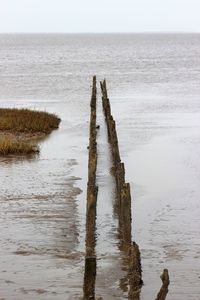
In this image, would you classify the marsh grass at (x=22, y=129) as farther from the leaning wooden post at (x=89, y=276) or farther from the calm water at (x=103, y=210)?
the leaning wooden post at (x=89, y=276)

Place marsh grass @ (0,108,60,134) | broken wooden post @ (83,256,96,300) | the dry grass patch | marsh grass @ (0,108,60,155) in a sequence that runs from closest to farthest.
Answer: broken wooden post @ (83,256,96,300) < the dry grass patch < marsh grass @ (0,108,60,155) < marsh grass @ (0,108,60,134)

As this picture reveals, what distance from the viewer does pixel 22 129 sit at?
28000 millimetres

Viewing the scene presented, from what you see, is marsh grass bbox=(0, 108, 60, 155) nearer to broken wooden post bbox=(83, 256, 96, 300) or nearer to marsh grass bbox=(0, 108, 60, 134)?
marsh grass bbox=(0, 108, 60, 134)

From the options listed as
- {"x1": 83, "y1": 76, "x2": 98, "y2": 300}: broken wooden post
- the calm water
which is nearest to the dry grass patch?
the calm water

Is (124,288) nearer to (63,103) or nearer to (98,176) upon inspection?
(98,176)

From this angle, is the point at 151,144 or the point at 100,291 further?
the point at 151,144

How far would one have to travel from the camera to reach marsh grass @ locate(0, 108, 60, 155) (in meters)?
23.4

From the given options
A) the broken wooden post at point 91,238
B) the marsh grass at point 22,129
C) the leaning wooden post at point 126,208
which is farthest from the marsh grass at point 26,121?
the leaning wooden post at point 126,208

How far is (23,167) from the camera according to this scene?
21359 millimetres

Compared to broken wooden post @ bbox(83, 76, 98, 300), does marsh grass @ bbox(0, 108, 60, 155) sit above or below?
below

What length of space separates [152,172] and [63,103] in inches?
899

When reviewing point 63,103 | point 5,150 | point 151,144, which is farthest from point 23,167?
point 63,103

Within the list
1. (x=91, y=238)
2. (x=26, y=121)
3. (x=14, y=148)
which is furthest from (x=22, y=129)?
→ (x=91, y=238)

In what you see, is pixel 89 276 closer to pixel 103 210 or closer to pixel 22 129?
pixel 103 210
